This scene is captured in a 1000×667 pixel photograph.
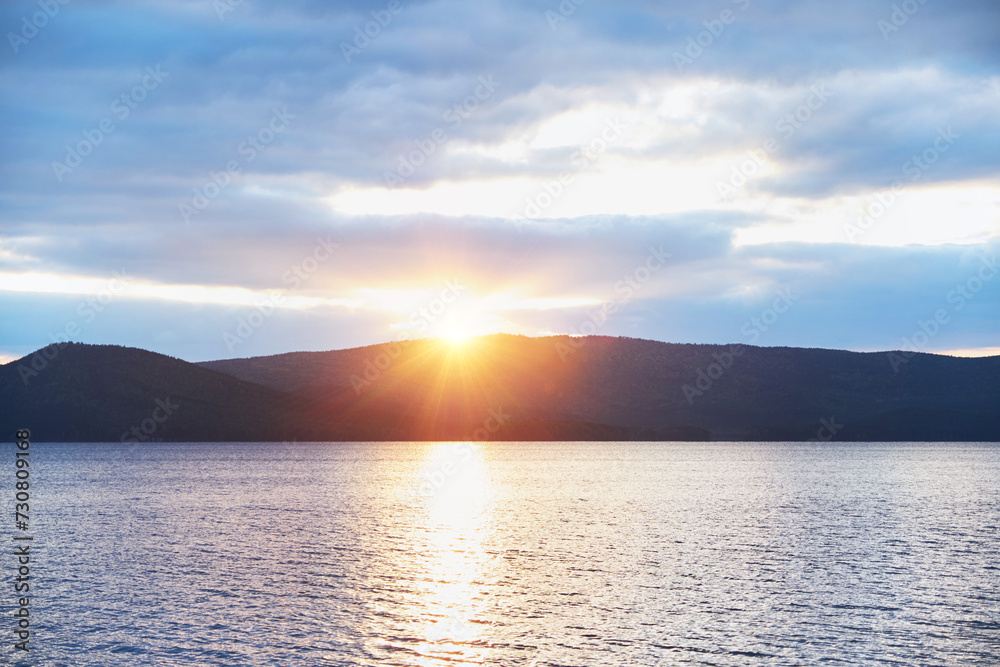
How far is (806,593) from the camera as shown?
1873 inches

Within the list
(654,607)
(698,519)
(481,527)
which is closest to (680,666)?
(654,607)

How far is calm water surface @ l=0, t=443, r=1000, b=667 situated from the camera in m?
37.0

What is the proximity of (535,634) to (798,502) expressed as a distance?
247 feet

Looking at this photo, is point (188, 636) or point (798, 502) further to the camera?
point (798, 502)

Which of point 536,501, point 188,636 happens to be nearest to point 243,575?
point 188,636

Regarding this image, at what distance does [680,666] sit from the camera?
33.9 metres

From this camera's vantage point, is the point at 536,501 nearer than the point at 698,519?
No

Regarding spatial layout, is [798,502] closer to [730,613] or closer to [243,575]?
[730,613]

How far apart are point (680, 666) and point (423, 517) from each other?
191 ft

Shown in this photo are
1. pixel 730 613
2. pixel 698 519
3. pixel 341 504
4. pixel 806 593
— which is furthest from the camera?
pixel 341 504

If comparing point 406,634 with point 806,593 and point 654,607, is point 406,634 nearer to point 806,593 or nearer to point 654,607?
point 654,607

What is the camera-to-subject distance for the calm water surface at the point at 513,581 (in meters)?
37.0

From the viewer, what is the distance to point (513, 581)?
51.5 m

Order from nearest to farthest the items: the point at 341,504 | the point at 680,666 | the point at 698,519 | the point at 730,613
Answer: the point at 680,666 → the point at 730,613 → the point at 698,519 → the point at 341,504
